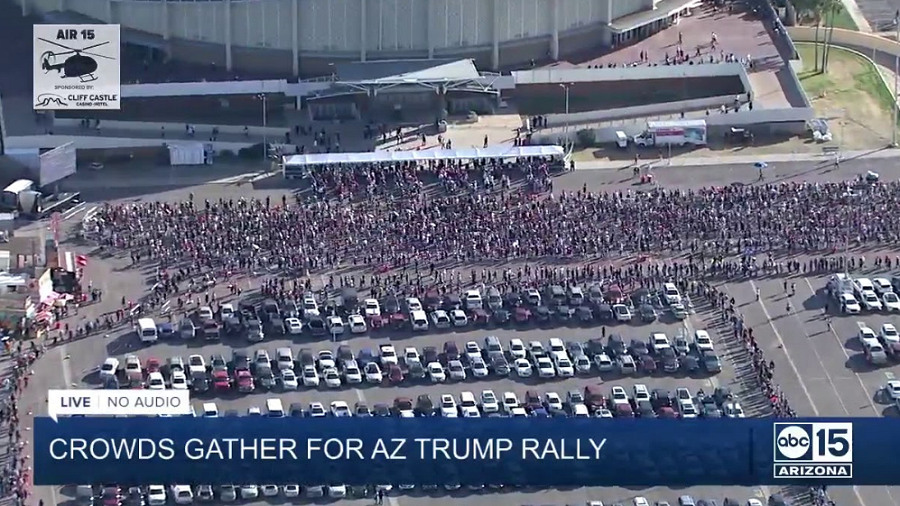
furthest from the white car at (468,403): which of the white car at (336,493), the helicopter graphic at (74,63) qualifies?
the helicopter graphic at (74,63)

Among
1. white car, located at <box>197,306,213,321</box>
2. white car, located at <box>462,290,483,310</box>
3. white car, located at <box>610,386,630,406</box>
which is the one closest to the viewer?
white car, located at <box>610,386,630,406</box>

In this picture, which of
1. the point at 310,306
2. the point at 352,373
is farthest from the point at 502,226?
the point at 352,373

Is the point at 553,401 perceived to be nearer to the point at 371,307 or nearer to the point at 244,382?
the point at 371,307

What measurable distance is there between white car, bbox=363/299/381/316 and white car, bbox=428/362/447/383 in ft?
27.5

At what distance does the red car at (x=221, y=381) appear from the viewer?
549ft

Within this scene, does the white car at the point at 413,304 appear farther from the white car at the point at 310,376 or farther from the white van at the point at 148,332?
the white van at the point at 148,332

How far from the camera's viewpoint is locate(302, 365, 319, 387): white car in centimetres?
16800

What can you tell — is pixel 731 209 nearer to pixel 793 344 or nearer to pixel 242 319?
pixel 793 344

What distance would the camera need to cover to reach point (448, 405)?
541 feet

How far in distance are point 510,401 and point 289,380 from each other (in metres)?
12.7

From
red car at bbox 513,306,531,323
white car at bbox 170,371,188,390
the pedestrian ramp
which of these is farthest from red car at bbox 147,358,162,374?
the pedestrian ramp

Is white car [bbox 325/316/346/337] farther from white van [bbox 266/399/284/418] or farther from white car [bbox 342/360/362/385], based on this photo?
white van [bbox 266/399/284/418]

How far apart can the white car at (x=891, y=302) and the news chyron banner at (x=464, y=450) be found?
66.9 meters

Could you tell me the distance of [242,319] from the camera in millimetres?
175875
